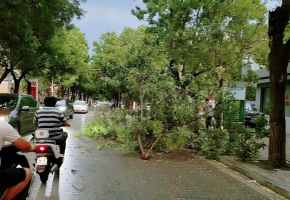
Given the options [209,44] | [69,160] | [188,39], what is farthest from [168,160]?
[188,39]

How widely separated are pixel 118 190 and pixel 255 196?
2.53 m

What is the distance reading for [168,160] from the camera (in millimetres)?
8781

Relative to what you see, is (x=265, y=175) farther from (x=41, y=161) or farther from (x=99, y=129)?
(x=99, y=129)

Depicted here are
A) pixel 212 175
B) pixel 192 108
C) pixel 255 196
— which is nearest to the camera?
pixel 255 196

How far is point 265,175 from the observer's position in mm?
6688

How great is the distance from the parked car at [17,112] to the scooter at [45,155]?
465cm

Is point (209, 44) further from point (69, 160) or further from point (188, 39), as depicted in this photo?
point (69, 160)

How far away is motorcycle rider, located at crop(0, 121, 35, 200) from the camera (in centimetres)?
309

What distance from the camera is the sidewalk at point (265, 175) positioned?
19.1ft

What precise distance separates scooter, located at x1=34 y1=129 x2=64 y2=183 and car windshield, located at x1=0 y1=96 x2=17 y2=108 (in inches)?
229

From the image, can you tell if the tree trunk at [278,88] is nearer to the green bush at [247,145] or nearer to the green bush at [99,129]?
the green bush at [247,145]

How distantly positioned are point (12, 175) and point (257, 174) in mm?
5411

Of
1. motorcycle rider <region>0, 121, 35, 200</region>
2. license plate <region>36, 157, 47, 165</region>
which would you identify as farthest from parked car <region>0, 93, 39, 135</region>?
motorcycle rider <region>0, 121, 35, 200</region>

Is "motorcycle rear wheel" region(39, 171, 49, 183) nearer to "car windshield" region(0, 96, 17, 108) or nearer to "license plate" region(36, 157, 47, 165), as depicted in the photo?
"license plate" region(36, 157, 47, 165)
